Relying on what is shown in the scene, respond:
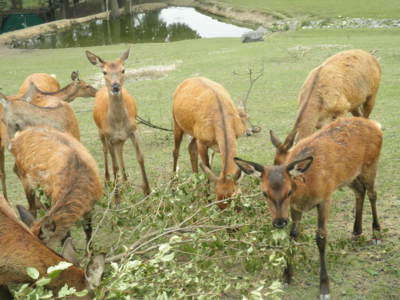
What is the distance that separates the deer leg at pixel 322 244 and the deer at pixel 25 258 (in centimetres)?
220

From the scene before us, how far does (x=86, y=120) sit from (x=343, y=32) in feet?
42.3

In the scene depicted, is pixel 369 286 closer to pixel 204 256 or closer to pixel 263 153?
pixel 204 256

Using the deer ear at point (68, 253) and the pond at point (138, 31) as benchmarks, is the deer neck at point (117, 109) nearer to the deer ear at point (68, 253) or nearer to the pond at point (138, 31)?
the deer ear at point (68, 253)

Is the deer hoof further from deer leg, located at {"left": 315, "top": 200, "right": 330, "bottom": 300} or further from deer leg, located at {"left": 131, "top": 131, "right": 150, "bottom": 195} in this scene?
deer leg, located at {"left": 131, "top": 131, "right": 150, "bottom": 195}

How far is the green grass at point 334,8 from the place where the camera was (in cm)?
2511

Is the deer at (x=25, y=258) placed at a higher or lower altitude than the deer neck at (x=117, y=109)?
lower

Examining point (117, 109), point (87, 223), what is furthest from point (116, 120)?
point (87, 223)

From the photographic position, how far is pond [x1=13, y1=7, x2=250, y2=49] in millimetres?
29195

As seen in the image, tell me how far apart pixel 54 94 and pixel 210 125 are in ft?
9.91

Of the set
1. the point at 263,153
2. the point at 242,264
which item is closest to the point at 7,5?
the point at 263,153

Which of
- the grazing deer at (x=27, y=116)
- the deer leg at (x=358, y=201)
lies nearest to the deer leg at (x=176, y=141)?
the grazing deer at (x=27, y=116)

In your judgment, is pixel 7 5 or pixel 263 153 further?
pixel 7 5

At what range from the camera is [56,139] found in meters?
5.91

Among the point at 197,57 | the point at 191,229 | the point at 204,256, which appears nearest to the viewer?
the point at 204,256
